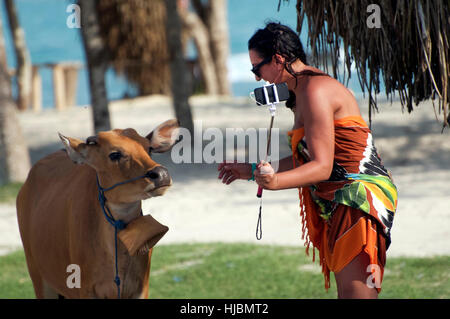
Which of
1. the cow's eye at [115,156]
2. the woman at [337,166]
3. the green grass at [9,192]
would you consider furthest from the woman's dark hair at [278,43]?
the green grass at [9,192]

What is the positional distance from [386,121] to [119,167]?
44.3 ft

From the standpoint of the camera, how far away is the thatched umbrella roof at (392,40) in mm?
3971

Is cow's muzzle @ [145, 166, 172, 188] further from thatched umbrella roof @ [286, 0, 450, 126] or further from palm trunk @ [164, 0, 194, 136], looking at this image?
palm trunk @ [164, 0, 194, 136]

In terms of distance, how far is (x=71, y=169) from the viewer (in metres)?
4.38

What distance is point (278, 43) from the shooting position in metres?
3.11

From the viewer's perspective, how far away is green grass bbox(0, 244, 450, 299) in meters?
6.25

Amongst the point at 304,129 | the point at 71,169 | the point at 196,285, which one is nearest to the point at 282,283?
the point at 196,285

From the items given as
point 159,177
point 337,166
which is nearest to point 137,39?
point 159,177

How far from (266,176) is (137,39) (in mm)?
18618

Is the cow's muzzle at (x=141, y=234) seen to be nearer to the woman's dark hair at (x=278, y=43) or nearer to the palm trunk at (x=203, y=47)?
the woman's dark hair at (x=278, y=43)

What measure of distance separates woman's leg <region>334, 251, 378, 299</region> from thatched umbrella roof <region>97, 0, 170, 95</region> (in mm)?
17719

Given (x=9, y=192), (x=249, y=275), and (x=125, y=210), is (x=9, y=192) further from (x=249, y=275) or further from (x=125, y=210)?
(x=125, y=210)

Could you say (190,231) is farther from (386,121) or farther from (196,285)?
(386,121)

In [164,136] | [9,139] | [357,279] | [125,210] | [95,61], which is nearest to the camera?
[357,279]
